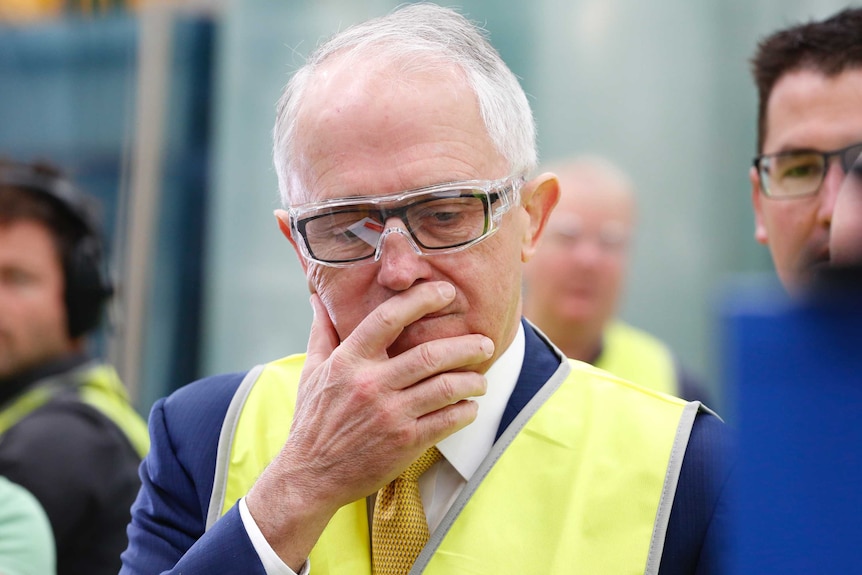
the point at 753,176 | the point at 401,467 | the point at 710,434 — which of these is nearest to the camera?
the point at 401,467

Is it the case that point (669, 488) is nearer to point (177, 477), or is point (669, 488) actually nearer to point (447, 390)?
point (447, 390)

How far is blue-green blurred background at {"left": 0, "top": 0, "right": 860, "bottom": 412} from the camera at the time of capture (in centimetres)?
529

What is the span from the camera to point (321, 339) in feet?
5.58

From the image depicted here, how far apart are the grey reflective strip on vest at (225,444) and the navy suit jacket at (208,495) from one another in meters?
0.02

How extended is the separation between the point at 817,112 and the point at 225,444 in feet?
3.81

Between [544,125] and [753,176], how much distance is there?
359cm

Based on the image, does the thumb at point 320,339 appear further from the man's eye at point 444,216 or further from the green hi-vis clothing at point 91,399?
the green hi-vis clothing at point 91,399

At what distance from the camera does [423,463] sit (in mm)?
1663

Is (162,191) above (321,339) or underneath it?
underneath

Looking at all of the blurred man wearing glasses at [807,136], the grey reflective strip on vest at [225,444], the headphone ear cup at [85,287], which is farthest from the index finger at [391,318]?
the headphone ear cup at [85,287]

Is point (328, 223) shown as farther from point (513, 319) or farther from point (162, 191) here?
point (162, 191)

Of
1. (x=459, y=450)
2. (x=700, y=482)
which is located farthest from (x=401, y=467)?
(x=700, y=482)

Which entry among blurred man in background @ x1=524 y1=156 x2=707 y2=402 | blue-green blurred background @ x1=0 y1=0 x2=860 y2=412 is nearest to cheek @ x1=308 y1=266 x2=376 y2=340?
blurred man in background @ x1=524 y1=156 x2=707 y2=402

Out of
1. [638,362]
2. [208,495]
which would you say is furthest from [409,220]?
[638,362]
